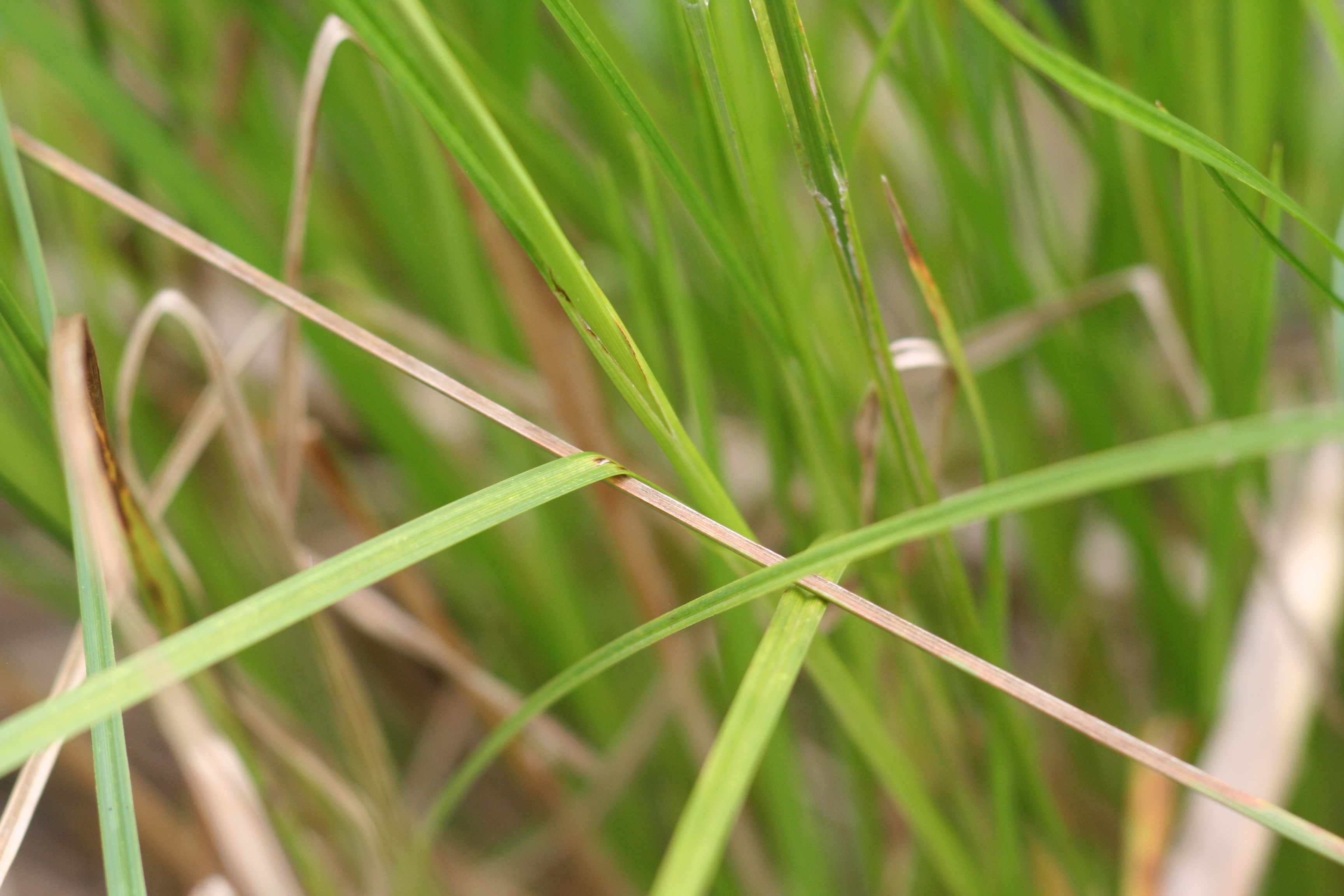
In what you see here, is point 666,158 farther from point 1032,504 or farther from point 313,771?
point 313,771

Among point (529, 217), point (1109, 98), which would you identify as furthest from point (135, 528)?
point (1109, 98)

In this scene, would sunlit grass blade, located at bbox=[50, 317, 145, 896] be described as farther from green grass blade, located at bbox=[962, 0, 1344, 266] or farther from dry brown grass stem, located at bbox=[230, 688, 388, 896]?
green grass blade, located at bbox=[962, 0, 1344, 266]

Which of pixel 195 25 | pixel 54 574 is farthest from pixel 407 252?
pixel 54 574

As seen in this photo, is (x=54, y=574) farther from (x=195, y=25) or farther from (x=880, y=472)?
(x=880, y=472)

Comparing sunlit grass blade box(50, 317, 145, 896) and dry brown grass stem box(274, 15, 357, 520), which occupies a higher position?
dry brown grass stem box(274, 15, 357, 520)

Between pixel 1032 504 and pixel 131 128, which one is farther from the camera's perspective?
pixel 131 128

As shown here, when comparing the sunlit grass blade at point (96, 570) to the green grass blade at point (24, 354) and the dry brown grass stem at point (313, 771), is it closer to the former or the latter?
the green grass blade at point (24, 354)

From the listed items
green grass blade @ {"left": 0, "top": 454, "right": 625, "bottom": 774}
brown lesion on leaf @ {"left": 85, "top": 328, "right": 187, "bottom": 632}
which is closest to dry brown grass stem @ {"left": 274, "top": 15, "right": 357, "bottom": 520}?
brown lesion on leaf @ {"left": 85, "top": 328, "right": 187, "bottom": 632}
